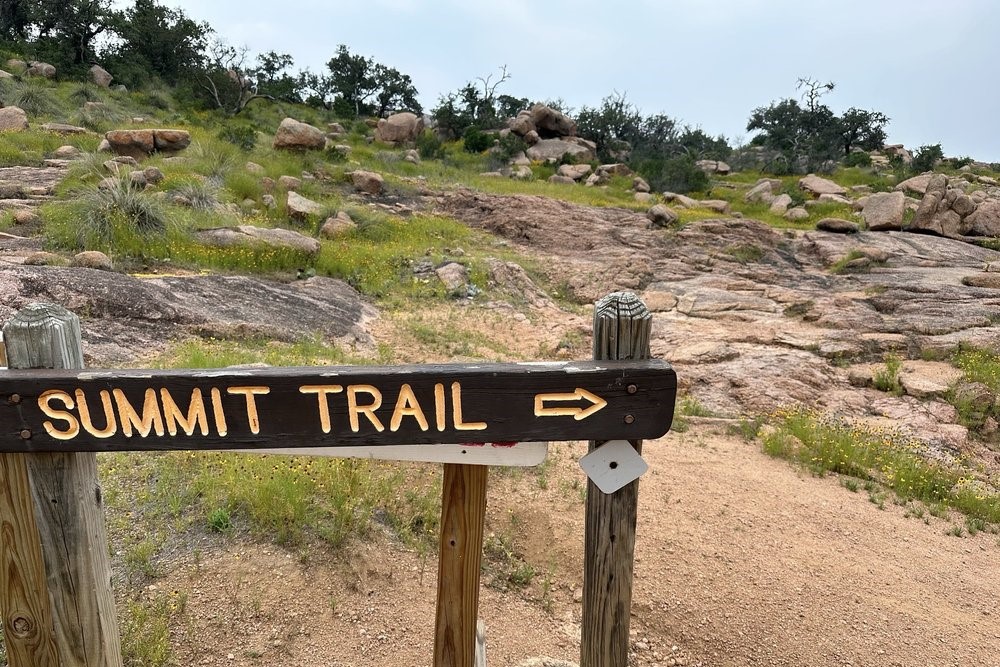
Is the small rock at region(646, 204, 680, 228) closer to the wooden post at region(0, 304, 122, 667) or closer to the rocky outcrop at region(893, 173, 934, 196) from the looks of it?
the rocky outcrop at region(893, 173, 934, 196)

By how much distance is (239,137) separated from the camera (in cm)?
1769

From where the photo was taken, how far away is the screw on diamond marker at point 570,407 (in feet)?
5.51

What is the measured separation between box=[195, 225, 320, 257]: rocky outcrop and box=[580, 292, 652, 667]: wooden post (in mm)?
8918

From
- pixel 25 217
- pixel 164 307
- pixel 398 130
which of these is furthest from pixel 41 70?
pixel 164 307

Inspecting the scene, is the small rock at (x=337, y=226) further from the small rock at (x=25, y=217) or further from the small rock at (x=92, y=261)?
the small rock at (x=92, y=261)

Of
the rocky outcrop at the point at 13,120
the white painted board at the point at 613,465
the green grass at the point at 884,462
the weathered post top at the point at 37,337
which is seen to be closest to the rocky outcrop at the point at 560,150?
the rocky outcrop at the point at 13,120

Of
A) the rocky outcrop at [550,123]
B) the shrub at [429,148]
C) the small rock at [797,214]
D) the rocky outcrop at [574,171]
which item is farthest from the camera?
the rocky outcrop at [550,123]

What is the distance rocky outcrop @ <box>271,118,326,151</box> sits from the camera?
1831 cm

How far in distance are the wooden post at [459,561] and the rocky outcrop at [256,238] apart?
869 cm

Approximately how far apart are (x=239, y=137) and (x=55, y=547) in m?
18.5

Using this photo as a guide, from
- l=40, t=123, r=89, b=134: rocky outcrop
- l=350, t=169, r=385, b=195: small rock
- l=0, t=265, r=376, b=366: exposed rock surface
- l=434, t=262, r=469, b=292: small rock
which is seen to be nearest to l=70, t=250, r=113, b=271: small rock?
l=0, t=265, r=376, b=366: exposed rock surface

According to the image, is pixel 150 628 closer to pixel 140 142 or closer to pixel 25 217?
pixel 25 217

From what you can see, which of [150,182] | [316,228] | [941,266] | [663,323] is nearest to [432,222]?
[316,228]

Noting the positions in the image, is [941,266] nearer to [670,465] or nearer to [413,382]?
[670,465]
